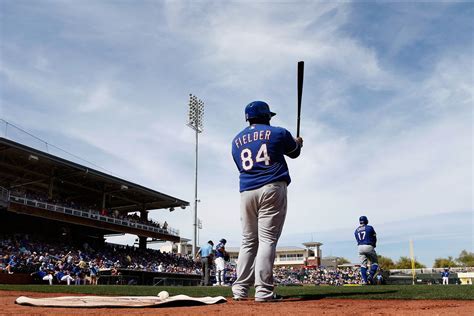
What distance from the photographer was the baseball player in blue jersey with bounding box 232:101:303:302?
4516mm

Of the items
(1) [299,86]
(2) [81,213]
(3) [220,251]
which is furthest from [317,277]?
(1) [299,86]

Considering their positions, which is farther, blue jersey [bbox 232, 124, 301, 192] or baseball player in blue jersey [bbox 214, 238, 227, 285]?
baseball player in blue jersey [bbox 214, 238, 227, 285]

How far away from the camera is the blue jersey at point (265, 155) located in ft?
15.2

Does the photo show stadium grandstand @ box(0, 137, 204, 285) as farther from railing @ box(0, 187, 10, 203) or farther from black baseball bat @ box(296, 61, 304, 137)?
black baseball bat @ box(296, 61, 304, 137)

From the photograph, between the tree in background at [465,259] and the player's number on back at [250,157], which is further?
the tree in background at [465,259]

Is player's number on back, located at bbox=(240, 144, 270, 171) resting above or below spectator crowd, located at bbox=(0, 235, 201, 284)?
above

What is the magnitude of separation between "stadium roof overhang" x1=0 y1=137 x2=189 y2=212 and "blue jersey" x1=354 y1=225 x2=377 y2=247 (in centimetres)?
2336

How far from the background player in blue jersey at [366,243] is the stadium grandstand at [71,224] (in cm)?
1346

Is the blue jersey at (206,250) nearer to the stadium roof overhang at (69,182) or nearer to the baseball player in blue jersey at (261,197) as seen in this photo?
the baseball player in blue jersey at (261,197)

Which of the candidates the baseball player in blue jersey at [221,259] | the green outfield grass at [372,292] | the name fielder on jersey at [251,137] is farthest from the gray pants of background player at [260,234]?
the baseball player in blue jersey at [221,259]

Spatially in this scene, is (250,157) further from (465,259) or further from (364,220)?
(465,259)

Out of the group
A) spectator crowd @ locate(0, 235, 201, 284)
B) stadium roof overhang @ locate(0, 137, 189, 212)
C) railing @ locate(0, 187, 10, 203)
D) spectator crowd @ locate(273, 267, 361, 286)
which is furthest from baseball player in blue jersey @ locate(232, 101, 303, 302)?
spectator crowd @ locate(273, 267, 361, 286)

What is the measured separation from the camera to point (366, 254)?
1068cm

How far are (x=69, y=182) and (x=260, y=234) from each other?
3380 centimetres
